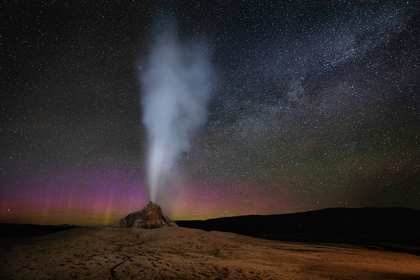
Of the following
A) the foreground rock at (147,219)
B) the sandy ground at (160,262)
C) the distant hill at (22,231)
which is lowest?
the distant hill at (22,231)

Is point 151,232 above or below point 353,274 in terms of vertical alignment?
above

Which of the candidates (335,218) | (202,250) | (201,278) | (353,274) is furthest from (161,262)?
(335,218)

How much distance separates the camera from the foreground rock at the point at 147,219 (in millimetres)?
18641

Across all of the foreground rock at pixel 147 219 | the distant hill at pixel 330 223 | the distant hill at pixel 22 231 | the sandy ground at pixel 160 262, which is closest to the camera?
the sandy ground at pixel 160 262

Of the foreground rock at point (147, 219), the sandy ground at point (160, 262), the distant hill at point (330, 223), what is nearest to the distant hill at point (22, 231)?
the foreground rock at point (147, 219)

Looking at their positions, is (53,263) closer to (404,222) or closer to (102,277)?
(102,277)

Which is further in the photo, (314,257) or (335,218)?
(335,218)

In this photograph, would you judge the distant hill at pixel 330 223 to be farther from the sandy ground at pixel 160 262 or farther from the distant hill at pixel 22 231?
the sandy ground at pixel 160 262

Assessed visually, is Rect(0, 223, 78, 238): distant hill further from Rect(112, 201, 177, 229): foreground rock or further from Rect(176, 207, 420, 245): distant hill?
Rect(176, 207, 420, 245): distant hill

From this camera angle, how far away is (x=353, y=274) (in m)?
9.08

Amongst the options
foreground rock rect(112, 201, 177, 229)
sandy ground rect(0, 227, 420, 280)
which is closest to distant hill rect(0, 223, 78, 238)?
foreground rock rect(112, 201, 177, 229)

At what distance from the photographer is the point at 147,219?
18953 millimetres

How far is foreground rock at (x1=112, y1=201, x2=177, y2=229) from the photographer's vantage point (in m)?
18.6

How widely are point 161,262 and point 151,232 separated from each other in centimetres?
762
